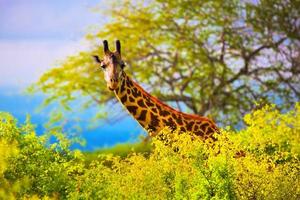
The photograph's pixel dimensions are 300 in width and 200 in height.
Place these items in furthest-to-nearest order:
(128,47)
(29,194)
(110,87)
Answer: (128,47) → (110,87) → (29,194)

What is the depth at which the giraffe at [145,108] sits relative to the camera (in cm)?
889

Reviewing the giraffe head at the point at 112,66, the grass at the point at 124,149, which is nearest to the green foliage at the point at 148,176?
the giraffe head at the point at 112,66

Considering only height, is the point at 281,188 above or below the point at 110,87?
below

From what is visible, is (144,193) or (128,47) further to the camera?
(128,47)

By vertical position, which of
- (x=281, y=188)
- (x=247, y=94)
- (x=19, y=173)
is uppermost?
(x=247, y=94)

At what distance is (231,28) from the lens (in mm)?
17453

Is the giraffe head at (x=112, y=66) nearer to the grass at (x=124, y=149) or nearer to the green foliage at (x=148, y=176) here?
the green foliage at (x=148, y=176)

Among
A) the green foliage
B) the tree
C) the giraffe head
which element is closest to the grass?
the tree

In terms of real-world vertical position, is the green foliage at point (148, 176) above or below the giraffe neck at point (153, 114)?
below

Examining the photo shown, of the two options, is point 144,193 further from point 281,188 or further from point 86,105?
point 86,105

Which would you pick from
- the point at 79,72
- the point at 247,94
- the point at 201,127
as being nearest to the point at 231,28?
the point at 247,94

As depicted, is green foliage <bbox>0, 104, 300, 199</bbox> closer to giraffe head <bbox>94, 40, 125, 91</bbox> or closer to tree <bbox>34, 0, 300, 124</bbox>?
giraffe head <bbox>94, 40, 125, 91</bbox>

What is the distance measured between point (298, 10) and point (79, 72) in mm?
5216

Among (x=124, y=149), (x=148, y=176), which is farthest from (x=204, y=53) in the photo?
(x=148, y=176)
